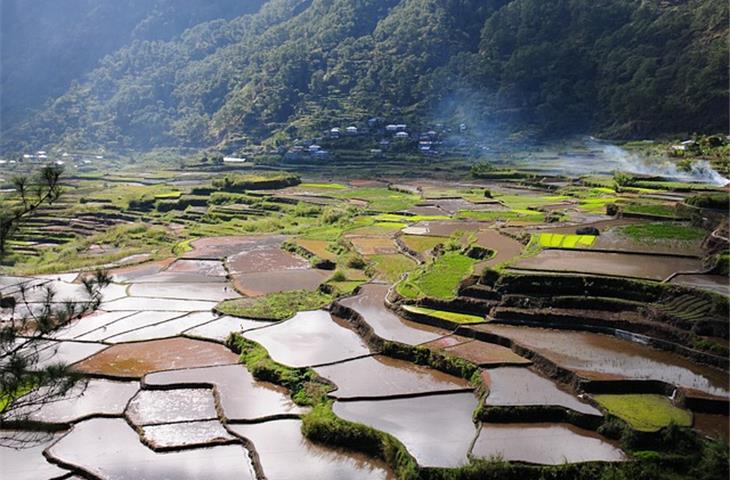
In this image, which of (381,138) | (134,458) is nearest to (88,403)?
(134,458)

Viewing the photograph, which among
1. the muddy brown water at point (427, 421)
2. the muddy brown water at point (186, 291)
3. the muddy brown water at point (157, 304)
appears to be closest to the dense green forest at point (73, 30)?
the muddy brown water at point (186, 291)

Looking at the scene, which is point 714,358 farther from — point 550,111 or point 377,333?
point 550,111

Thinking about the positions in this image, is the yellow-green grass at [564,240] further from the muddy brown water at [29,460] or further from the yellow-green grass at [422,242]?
the muddy brown water at [29,460]

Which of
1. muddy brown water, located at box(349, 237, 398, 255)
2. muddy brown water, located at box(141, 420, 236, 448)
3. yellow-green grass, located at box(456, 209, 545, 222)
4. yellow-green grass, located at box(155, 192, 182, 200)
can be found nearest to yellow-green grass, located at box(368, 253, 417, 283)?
muddy brown water, located at box(349, 237, 398, 255)

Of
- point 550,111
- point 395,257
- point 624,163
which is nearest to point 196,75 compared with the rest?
point 550,111

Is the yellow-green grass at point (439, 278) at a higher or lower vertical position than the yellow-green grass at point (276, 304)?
higher
